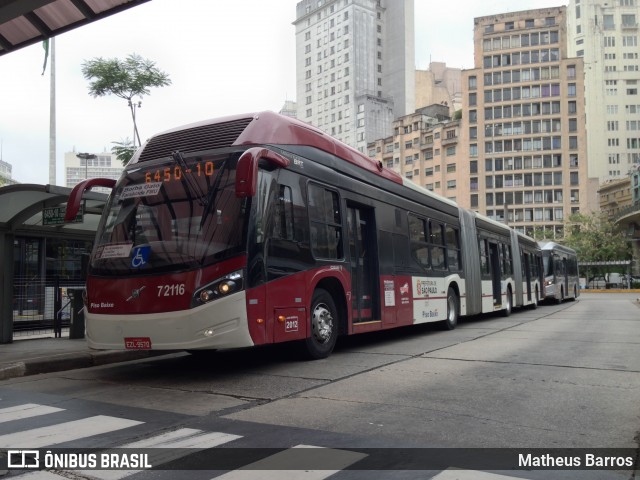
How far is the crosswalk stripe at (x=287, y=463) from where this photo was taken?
3.65 m

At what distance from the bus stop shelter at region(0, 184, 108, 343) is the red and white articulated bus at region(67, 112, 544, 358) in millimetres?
2518

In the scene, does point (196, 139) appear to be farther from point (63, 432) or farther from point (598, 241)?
point (598, 241)

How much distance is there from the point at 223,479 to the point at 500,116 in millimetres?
106557

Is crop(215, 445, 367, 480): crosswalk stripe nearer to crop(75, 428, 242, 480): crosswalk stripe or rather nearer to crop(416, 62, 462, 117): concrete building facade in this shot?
crop(75, 428, 242, 480): crosswalk stripe

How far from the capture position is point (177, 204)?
713cm

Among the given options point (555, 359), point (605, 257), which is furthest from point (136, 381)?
point (605, 257)

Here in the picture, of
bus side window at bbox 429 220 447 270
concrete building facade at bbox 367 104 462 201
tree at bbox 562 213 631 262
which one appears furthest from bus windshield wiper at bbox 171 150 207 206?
concrete building facade at bbox 367 104 462 201

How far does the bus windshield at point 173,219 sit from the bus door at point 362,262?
3.02m

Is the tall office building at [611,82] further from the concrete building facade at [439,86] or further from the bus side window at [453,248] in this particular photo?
the bus side window at [453,248]

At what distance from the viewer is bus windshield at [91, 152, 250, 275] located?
6.79m

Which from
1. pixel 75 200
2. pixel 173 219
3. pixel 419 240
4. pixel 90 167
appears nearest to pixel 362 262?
pixel 419 240

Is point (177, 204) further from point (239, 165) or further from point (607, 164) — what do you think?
point (607, 164)

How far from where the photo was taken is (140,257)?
703 centimetres

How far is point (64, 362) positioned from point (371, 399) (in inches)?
208
